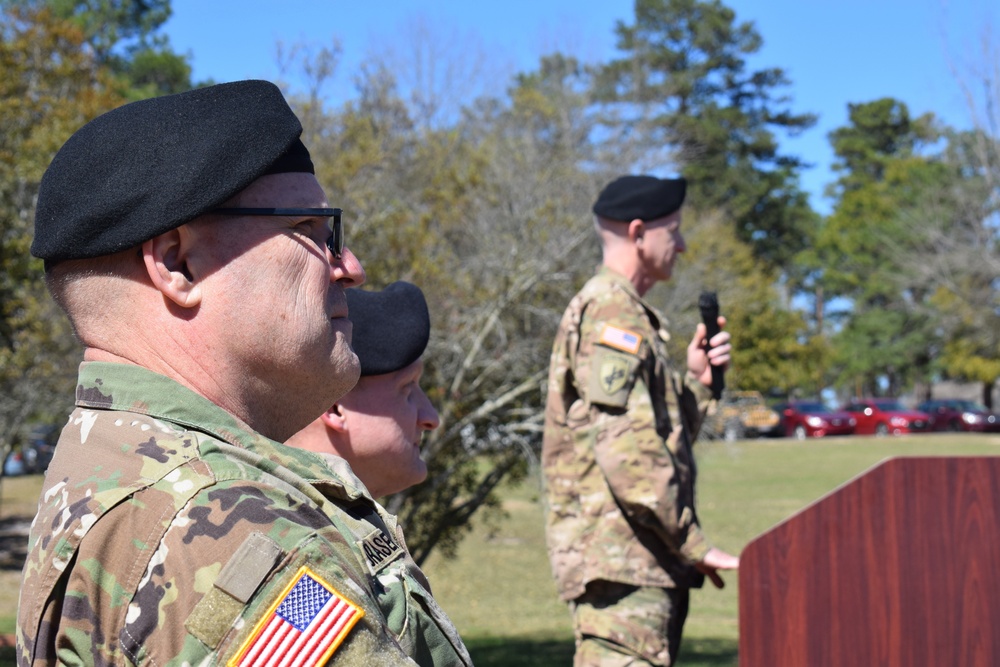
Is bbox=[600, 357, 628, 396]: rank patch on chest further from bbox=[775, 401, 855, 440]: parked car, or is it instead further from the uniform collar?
bbox=[775, 401, 855, 440]: parked car

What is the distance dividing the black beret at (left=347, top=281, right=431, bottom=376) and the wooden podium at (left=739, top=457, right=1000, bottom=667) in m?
1.13

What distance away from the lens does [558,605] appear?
50.7 ft

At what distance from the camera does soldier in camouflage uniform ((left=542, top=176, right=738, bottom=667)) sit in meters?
3.95

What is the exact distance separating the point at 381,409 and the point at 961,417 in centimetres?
4822

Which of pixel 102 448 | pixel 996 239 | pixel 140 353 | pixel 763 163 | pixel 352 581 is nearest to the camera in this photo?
pixel 352 581

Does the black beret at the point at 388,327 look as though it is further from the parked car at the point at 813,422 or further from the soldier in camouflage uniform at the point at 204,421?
the parked car at the point at 813,422

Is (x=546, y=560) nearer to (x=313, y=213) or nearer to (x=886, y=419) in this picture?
(x=313, y=213)

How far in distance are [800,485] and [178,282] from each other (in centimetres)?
2830

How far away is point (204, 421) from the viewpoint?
149 centimetres

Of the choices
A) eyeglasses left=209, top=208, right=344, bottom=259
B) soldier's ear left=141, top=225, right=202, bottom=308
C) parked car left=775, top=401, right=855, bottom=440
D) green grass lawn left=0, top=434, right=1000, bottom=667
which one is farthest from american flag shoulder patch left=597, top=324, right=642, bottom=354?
parked car left=775, top=401, right=855, bottom=440

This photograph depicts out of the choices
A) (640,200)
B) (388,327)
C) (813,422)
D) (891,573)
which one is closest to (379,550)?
(388,327)

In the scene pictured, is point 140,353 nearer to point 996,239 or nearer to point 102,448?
point 102,448

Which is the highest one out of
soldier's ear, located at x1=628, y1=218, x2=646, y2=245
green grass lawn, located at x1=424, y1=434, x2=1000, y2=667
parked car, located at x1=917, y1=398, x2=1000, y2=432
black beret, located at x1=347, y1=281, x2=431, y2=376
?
soldier's ear, located at x1=628, y1=218, x2=646, y2=245

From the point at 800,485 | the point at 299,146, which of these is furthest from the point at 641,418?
the point at 800,485
